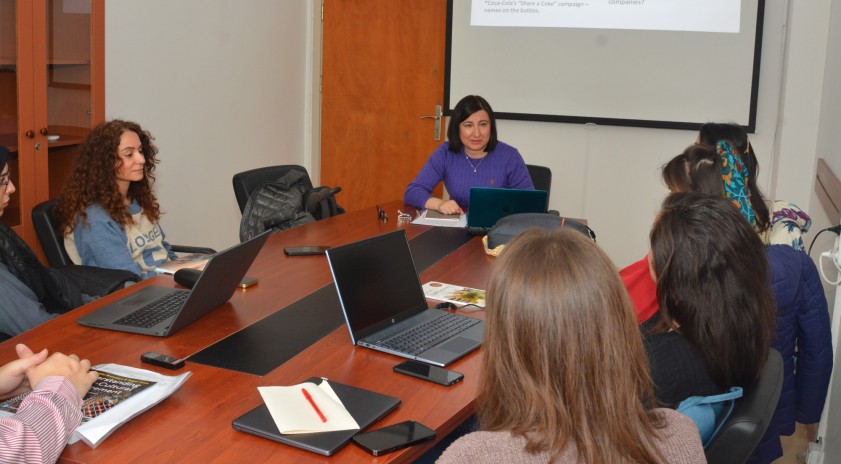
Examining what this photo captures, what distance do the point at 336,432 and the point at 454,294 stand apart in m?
1.04

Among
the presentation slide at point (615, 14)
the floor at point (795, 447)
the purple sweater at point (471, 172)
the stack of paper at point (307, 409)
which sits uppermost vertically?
the presentation slide at point (615, 14)

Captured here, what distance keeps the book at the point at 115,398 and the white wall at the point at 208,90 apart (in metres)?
2.53

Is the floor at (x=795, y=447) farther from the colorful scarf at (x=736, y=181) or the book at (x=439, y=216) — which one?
the book at (x=439, y=216)

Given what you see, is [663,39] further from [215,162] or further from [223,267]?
[223,267]

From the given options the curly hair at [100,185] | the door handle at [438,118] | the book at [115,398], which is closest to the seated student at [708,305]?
the book at [115,398]

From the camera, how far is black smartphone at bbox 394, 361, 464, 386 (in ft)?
6.13

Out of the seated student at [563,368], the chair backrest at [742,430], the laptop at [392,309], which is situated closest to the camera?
the seated student at [563,368]

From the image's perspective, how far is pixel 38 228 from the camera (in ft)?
9.83

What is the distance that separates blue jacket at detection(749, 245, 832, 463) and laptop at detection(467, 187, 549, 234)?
133 cm

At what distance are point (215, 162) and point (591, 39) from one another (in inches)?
95.0

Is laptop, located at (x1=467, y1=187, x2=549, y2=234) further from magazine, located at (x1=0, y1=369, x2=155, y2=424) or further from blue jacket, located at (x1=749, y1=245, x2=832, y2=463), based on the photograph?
magazine, located at (x1=0, y1=369, x2=155, y2=424)

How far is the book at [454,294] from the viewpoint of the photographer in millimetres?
2482

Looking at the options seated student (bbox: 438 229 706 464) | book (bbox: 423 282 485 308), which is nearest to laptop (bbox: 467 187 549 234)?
book (bbox: 423 282 485 308)

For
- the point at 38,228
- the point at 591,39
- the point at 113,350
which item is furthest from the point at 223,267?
the point at 591,39
